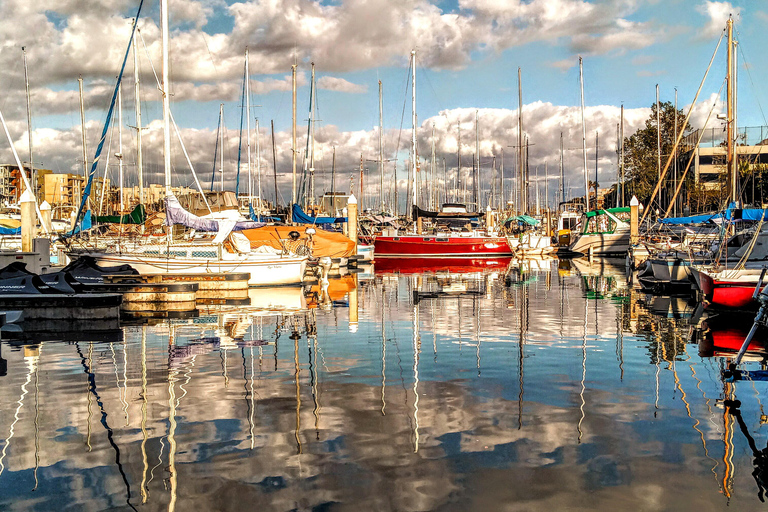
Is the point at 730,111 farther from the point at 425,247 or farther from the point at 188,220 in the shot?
the point at 425,247

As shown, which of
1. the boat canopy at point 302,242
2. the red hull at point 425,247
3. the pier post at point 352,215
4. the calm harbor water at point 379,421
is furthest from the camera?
the red hull at point 425,247

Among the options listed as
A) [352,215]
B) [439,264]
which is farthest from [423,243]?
[352,215]

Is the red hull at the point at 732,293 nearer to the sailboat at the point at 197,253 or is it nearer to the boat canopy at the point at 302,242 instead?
the sailboat at the point at 197,253

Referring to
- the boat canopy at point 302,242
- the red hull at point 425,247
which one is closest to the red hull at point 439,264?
the red hull at point 425,247

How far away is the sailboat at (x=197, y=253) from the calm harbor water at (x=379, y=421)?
31.2 feet

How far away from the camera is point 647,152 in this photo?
76312 millimetres

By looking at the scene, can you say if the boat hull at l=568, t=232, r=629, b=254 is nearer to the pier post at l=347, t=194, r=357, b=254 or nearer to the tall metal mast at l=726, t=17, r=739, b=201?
the pier post at l=347, t=194, r=357, b=254

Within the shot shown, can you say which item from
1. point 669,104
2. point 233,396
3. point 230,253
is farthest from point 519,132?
point 233,396

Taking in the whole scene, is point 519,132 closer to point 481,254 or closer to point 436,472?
point 481,254

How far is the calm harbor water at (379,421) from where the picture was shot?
6164mm

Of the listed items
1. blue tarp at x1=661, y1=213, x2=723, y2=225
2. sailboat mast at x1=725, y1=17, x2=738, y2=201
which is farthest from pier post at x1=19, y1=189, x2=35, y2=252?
blue tarp at x1=661, y1=213, x2=723, y2=225

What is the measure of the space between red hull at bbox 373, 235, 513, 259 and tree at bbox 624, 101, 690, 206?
28.4 m

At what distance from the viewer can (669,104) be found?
244 feet

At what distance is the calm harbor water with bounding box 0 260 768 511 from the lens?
6.16 meters
